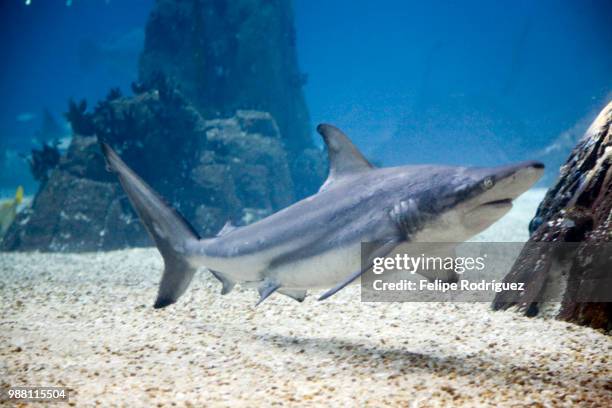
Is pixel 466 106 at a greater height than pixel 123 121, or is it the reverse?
pixel 466 106

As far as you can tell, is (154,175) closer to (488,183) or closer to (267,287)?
(267,287)

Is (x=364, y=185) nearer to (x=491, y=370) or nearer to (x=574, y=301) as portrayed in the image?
(x=491, y=370)

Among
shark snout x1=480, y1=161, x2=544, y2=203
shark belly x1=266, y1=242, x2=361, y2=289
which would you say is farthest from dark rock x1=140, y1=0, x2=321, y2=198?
shark snout x1=480, y1=161, x2=544, y2=203

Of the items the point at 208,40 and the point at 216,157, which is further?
the point at 208,40

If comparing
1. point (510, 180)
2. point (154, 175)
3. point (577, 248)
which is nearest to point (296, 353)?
point (510, 180)

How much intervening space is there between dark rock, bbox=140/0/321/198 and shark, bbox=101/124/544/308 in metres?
17.4

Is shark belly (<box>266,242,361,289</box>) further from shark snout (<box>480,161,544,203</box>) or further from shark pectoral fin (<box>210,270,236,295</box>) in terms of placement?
shark snout (<box>480,161,544,203</box>)

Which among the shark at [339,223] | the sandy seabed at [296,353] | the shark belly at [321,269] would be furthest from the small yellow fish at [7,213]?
Result: the shark belly at [321,269]

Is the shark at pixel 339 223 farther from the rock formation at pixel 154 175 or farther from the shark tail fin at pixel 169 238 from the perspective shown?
the rock formation at pixel 154 175

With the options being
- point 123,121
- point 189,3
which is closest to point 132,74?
point 189,3

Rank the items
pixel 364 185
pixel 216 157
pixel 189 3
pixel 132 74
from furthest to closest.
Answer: pixel 132 74 < pixel 189 3 < pixel 216 157 < pixel 364 185

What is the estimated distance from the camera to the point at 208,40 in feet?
80.8

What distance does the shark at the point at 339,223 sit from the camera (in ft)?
11.7

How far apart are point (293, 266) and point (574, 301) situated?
313cm
